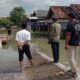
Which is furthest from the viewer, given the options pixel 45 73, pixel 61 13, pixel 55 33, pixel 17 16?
pixel 17 16

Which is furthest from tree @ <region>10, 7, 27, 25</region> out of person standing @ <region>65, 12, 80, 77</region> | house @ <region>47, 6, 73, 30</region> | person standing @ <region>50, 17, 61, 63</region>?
person standing @ <region>65, 12, 80, 77</region>

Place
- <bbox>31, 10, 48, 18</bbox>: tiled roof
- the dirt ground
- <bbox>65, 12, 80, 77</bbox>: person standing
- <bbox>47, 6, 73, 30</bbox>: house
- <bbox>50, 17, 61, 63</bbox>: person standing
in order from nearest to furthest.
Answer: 1. <bbox>65, 12, 80, 77</bbox>: person standing
2. the dirt ground
3. <bbox>50, 17, 61, 63</bbox>: person standing
4. <bbox>47, 6, 73, 30</bbox>: house
5. <bbox>31, 10, 48, 18</bbox>: tiled roof

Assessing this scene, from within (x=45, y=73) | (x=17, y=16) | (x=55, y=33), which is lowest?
(x=17, y=16)

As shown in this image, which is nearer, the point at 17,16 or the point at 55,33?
the point at 55,33

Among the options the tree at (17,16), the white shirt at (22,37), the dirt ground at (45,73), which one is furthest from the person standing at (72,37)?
the tree at (17,16)

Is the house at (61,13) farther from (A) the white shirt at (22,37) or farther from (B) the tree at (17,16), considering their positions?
(B) the tree at (17,16)

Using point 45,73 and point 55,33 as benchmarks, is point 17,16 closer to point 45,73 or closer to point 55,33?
point 55,33

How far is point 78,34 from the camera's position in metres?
9.56

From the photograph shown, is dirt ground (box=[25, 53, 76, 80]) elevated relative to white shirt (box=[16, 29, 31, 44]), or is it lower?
lower

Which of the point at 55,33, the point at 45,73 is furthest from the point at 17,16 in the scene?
the point at 45,73

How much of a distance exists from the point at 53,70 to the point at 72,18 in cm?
213

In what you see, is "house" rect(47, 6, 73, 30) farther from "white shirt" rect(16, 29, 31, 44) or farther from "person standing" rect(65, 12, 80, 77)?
"person standing" rect(65, 12, 80, 77)

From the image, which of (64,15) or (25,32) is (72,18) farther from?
(64,15)

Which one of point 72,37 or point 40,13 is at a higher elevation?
point 72,37
